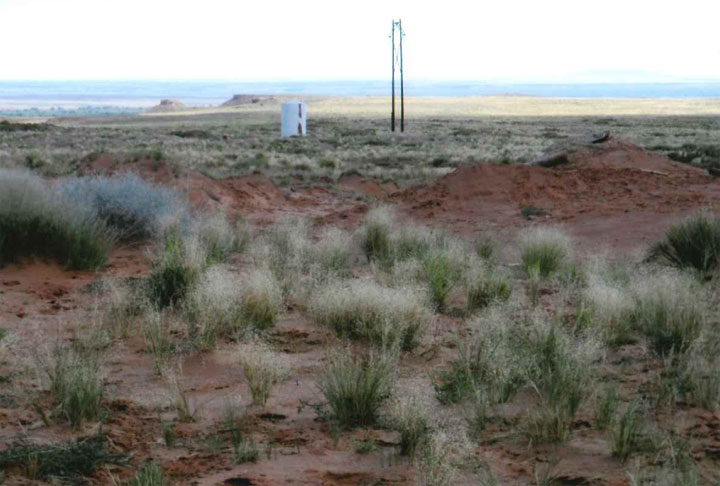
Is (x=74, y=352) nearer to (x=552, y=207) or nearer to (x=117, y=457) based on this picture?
(x=117, y=457)

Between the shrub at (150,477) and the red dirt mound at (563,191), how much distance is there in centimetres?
1331

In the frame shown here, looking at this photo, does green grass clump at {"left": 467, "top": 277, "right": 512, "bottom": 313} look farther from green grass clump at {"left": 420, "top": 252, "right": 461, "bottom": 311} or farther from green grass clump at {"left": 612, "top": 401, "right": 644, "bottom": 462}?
green grass clump at {"left": 612, "top": 401, "right": 644, "bottom": 462}

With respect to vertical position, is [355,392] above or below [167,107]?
above

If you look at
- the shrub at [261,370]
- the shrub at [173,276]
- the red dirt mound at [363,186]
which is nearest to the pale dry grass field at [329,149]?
the red dirt mound at [363,186]

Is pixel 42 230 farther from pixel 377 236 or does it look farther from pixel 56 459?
pixel 56 459

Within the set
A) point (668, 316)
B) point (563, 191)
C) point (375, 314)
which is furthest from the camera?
point (563, 191)

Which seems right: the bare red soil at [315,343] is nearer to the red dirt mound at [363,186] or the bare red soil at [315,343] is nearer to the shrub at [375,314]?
the shrub at [375,314]

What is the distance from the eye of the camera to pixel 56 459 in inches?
223

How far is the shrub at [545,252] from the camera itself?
12211 millimetres

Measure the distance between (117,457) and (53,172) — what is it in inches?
825

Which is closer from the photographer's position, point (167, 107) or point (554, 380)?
point (554, 380)

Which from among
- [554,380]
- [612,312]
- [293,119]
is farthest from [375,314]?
[293,119]

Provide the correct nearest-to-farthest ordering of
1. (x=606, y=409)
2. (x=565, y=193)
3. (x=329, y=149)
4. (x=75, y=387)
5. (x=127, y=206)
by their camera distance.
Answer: (x=606, y=409), (x=75, y=387), (x=127, y=206), (x=565, y=193), (x=329, y=149)

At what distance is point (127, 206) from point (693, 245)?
894 centimetres
